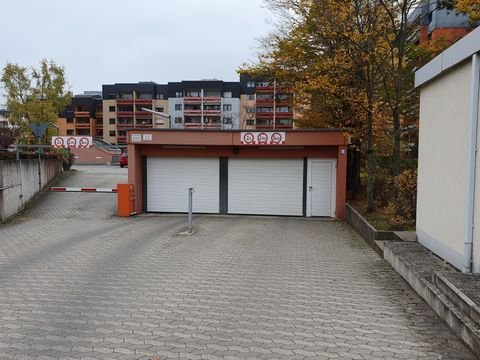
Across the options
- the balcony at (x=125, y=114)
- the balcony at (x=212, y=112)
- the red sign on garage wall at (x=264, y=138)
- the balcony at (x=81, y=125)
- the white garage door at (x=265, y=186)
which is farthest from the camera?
the balcony at (x=81, y=125)

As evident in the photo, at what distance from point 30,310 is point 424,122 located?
6.97 metres

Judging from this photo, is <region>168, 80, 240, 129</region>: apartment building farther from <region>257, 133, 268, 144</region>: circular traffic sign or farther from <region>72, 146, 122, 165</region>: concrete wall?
<region>257, 133, 268, 144</region>: circular traffic sign

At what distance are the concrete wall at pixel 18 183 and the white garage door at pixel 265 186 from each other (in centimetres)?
732

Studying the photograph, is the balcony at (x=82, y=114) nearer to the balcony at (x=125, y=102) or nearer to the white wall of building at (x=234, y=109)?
the balcony at (x=125, y=102)

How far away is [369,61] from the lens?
38.2ft

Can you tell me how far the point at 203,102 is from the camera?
7475 centimetres

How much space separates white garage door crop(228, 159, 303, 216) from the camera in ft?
49.9

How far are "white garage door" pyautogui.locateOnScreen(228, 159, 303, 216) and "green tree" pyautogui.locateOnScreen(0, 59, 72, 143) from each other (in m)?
12.9

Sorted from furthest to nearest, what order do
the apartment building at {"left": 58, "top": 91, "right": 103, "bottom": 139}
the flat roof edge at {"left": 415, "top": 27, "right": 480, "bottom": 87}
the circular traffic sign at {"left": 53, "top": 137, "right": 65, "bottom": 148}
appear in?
the apartment building at {"left": 58, "top": 91, "right": 103, "bottom": 139} < the circular traffic sign at {"left": 53, "top": 137, "right": 65, "bottom": 148} < the flat roof edge at {"left": 415, "top": 27, "right": 480, "bottom": 87}

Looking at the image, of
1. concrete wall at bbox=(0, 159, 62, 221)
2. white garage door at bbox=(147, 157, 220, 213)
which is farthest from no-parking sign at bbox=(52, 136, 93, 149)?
white garage door at bbox=(147, 157, 220, 213)

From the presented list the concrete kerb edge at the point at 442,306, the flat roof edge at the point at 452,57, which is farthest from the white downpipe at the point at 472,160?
the concrete kerb edge at the point at 442,306

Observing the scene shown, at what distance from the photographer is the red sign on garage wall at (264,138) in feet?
47.7

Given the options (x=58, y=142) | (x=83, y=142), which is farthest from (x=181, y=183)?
(x=58, y=142)

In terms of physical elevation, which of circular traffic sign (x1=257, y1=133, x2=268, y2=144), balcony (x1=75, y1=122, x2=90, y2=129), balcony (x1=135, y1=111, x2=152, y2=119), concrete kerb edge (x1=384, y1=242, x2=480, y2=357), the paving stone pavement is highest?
balcony (x1=135, y1=111, x2=152, y2=119)
